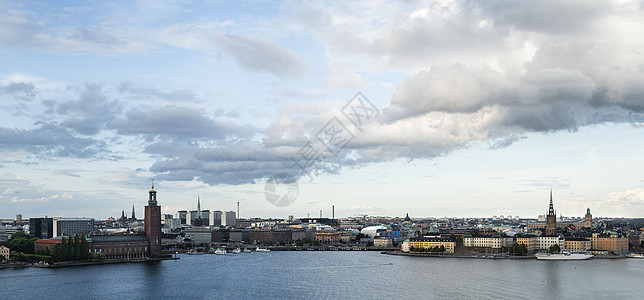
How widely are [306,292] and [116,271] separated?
1070 inches

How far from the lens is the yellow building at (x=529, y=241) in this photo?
96.5 metres

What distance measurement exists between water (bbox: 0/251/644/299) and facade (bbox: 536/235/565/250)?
73.6ft

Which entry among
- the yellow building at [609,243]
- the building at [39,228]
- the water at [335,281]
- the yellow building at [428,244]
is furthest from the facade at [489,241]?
the building at [39,228]

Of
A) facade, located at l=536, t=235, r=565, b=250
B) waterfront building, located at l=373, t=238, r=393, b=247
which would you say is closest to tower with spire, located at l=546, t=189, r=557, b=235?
facade, located at l=536, t=235, r=565, b=250

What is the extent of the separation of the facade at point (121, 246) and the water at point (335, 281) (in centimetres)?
637

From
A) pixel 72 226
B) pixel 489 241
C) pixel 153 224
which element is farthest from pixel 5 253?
pixel 489 241

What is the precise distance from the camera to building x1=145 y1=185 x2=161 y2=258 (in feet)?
283

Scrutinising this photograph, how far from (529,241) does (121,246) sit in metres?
58.5

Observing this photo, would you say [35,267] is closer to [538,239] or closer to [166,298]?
[166,298]

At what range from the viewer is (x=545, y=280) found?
5616 centimetres

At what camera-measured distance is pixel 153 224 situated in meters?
86.5

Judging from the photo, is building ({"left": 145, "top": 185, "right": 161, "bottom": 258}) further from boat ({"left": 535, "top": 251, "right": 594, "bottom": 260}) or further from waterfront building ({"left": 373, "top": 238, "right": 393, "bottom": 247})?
waterfront building ({"left": 373, "top": 238, "right": 393, "bottom": 247})

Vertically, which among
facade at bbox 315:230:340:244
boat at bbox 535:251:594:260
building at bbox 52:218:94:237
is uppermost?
building at bbox 52:218:94:237

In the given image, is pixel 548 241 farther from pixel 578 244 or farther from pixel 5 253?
pixel 5 253
